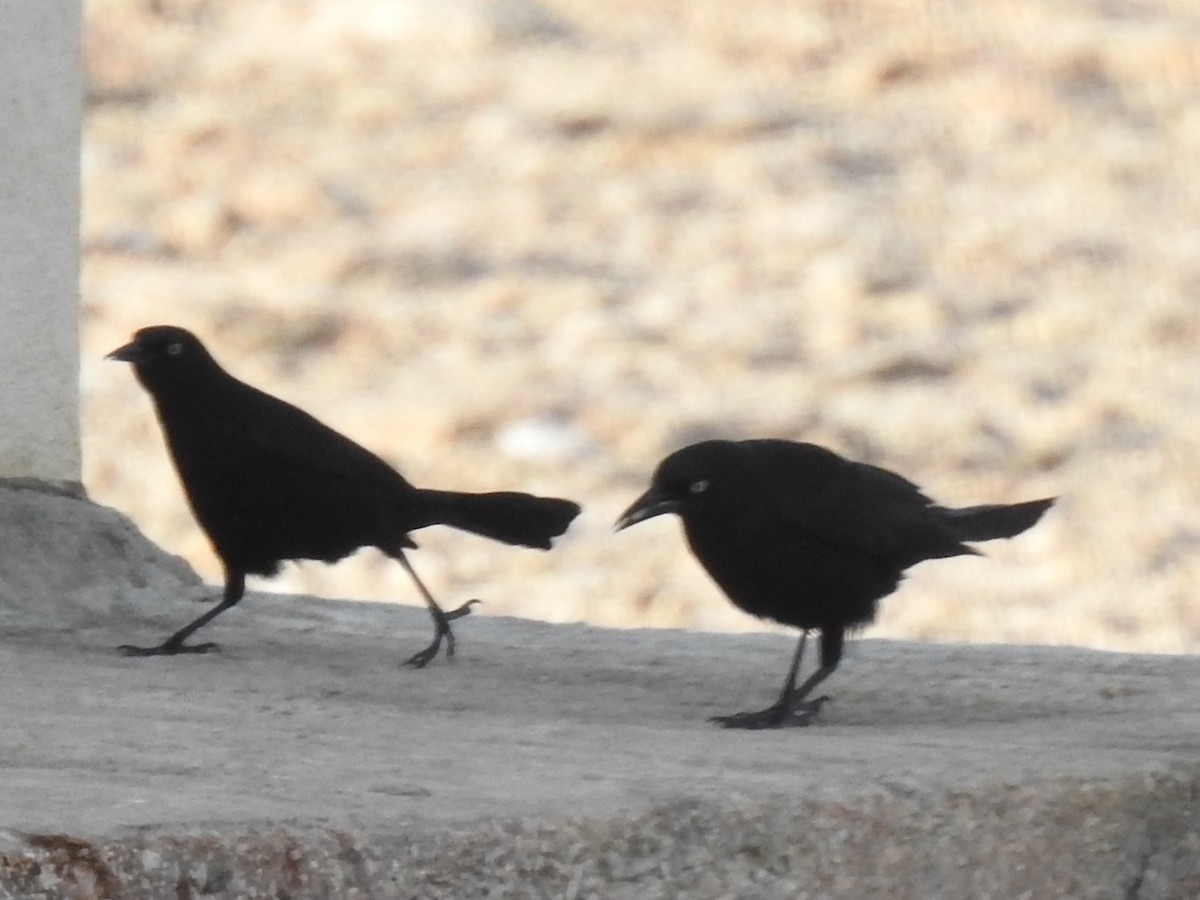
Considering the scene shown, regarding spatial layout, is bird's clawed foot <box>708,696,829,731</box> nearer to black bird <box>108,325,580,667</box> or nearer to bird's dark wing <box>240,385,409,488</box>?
black bird <box>108,325,580,667</box>

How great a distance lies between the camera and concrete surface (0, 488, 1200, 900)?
2.62 m

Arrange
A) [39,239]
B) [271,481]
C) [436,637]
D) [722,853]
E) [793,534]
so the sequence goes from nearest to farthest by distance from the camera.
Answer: [722,853]
[793,534]
[271,481]
[436,637]
[39,239]

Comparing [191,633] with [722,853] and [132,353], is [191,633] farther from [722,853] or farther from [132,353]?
[722,853]

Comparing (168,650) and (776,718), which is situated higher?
(168,650)

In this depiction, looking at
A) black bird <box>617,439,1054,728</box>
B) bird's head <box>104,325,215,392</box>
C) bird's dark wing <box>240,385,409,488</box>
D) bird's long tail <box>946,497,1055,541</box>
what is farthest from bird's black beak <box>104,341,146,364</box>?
bird's long tail <box>946,497,1055,541</box>

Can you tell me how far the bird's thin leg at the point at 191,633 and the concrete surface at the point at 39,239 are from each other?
39.7 inches

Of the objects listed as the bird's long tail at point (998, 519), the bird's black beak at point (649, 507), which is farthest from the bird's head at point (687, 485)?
the bird's long tail at point (998, 519)

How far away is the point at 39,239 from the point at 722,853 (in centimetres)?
336

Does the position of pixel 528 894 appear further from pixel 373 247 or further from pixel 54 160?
pixel 373 247

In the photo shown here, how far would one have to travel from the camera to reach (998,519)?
13.9 feet

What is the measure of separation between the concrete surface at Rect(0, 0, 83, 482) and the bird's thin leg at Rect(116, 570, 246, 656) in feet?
3.31

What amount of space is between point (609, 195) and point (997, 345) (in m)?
2.04

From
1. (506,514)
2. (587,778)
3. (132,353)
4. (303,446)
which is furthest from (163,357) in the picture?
(587,778)

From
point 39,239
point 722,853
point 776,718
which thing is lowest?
point 722,853
